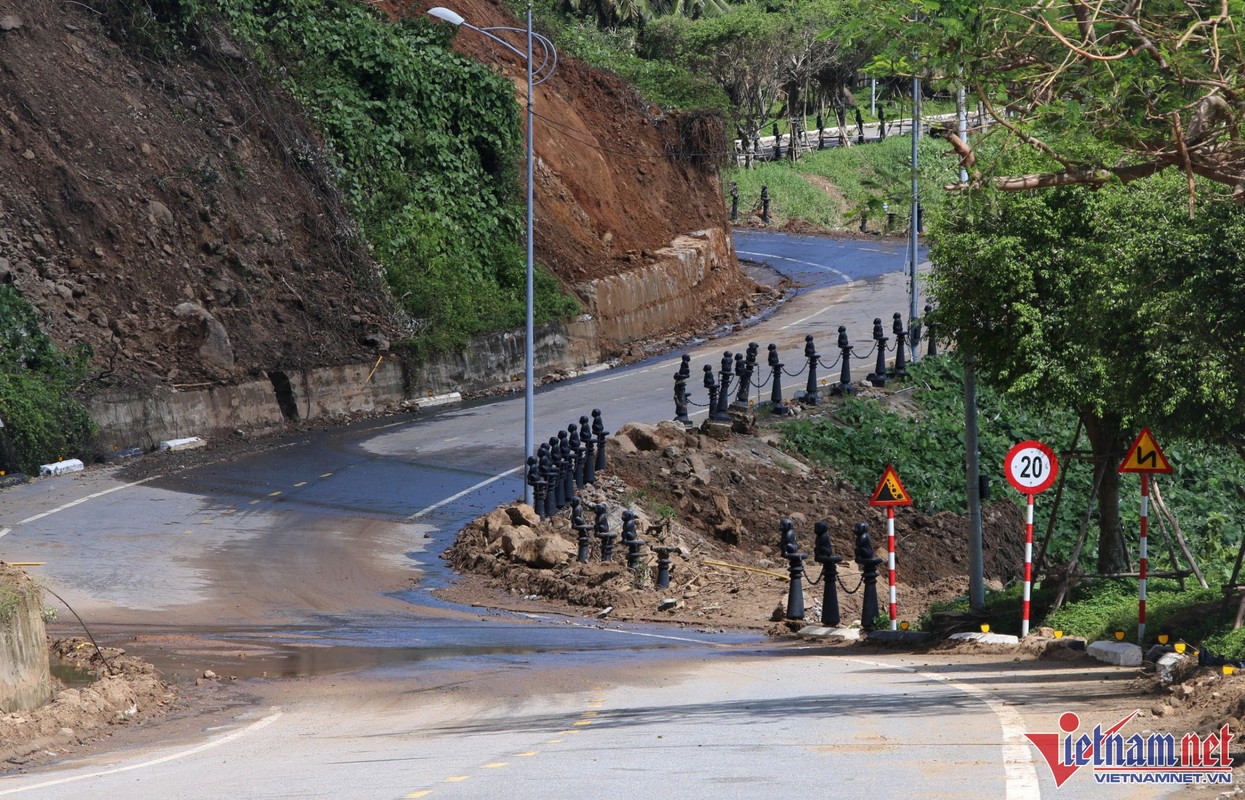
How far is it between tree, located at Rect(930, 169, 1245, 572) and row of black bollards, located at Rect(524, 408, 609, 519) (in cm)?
781

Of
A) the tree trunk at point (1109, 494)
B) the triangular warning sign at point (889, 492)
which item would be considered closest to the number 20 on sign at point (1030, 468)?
the triangular warning sign at point (889, 492)

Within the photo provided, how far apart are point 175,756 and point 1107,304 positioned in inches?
354

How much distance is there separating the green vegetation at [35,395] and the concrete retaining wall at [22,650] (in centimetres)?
1555

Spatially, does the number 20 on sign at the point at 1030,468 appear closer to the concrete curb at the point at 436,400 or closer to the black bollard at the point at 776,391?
the black bollard at the point at 776,391

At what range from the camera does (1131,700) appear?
35.5 ft

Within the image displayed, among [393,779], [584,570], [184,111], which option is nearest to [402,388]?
[184,111]

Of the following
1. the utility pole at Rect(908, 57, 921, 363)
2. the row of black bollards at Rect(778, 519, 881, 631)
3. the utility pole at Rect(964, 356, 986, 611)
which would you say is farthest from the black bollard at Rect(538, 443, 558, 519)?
the utility pole at Rect(964, 356, 986, 611)

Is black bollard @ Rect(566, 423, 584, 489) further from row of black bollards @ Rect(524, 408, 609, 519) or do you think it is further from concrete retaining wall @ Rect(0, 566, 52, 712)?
concrete retaining wall @ Rect(0, 566, 52, 712)

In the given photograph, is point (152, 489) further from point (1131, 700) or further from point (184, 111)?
point (1131, 700)

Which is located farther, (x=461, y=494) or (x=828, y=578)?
(x=461, y=494)

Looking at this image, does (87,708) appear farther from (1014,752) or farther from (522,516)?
(522,516)

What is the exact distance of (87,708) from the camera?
1177cm

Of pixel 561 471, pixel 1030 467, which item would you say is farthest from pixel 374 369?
pixel 1030 467

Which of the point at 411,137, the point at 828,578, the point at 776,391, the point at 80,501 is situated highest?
the point at 411,137
